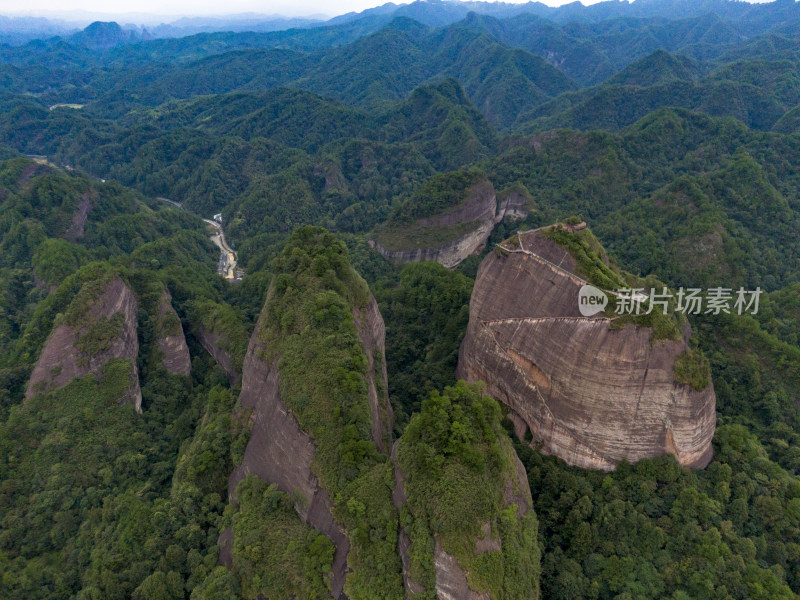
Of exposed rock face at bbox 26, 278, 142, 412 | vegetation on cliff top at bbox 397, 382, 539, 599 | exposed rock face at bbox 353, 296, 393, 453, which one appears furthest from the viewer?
exposed rock face at bbox 26, 278, 142, 412

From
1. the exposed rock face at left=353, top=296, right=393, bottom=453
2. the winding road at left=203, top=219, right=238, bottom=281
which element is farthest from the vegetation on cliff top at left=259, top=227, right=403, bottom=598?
the winding road at left=203, top=219, right=238, bottom=281

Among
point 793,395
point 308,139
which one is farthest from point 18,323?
point 308,139

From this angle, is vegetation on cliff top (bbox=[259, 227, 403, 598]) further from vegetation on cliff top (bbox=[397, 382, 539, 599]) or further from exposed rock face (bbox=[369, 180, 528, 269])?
exposed rock face (bbox=[369, 180, 528, 269])

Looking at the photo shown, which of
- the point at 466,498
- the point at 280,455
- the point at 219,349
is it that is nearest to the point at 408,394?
the point at 280,455

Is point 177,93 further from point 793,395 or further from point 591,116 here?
point 793,395

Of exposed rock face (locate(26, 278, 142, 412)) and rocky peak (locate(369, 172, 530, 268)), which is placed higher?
exposed rock face (locate(26, 278, 142, 412))

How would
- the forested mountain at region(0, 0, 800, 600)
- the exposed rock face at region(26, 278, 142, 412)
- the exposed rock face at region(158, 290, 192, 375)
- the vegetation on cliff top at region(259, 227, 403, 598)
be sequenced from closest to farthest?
1. the vegetation on cliff top at region(259, 227, 403, 598)
2. the forested mountain at region(0, 0, 800, 600)
3. the exposed rock face at region(26, 278, 142, 412)
4. the exposed rock face at region(158, 290, 192, 375)

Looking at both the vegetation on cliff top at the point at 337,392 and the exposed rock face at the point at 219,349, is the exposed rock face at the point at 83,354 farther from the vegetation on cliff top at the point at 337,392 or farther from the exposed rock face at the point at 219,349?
the vegetation on cliff top at the point at 337,392
